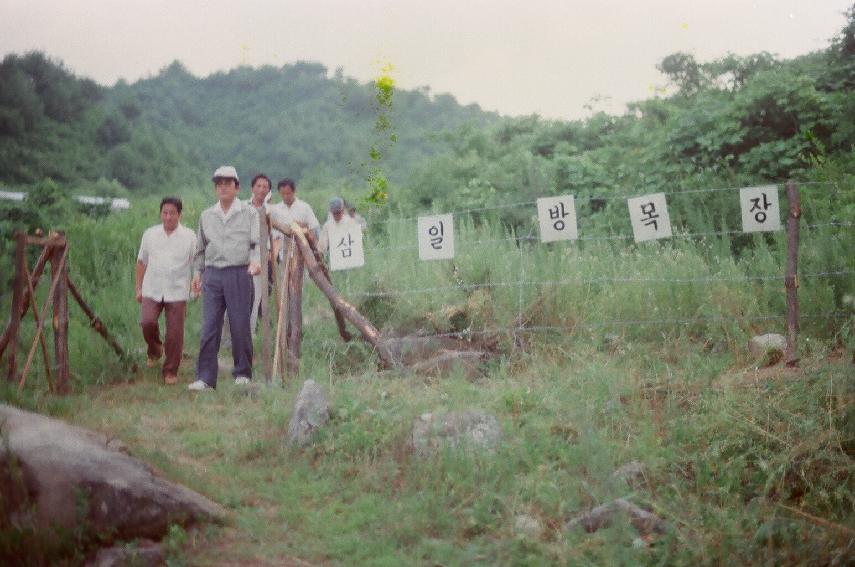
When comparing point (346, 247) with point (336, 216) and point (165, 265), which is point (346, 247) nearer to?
point (165, 265)

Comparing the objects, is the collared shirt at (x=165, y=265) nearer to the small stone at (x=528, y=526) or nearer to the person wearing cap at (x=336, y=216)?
the person wearing cap at (x=336, y=216)

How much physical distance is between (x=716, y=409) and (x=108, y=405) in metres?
5.38

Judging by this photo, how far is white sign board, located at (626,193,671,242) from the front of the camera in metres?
7.88

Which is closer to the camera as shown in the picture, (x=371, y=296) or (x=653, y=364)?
(x=653, y=364)

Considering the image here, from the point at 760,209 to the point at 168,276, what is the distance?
575 centimetres

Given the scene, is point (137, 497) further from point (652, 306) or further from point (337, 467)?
point (652, 306)

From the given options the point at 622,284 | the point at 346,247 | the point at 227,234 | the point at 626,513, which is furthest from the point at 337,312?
the point at 626,513

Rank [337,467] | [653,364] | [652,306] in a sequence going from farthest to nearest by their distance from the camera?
[652,306] < [653,364] < [337,467]

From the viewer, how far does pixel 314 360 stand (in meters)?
8.53

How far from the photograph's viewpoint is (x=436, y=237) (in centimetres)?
841

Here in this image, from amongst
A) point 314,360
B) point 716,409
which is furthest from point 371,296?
point 716,409

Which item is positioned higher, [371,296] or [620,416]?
[371,296]

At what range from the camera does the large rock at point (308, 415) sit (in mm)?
6445

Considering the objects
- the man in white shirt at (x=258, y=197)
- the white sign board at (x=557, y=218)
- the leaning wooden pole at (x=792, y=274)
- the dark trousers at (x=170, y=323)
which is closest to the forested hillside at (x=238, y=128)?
the man in white shirt at (x=258, y=197)
